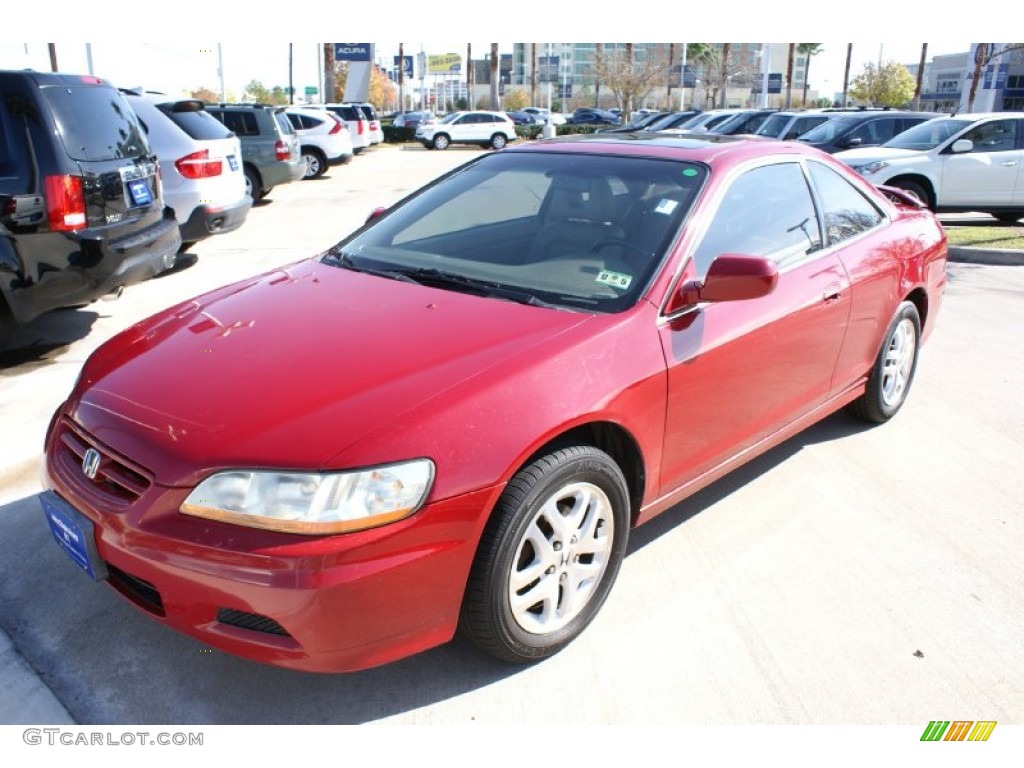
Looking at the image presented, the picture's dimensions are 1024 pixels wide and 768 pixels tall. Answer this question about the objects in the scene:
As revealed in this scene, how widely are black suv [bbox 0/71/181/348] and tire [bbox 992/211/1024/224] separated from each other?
38.4 feet

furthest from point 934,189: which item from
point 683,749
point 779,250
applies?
point 683,749

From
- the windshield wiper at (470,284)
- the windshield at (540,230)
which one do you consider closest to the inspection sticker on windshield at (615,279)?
the windshield at (540,230)

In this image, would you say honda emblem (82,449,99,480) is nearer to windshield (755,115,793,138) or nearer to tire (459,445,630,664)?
tire (459,445,630,664)

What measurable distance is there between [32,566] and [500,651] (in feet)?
6.21

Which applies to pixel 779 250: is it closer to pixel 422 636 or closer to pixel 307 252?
pixel 422 636

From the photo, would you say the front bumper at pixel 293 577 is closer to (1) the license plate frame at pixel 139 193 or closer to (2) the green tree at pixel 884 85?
(1) the license plate frame at pixel 139 193

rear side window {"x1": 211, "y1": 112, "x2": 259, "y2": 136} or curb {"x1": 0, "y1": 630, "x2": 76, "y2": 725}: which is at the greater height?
rear side window {"x1": 211, "y1": 112, "x2": 259, "y2": 136}

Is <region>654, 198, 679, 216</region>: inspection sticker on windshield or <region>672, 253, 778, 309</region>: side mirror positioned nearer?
<region>672, 253, 778, 309</region>: side mirror

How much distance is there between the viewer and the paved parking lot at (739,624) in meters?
2.58

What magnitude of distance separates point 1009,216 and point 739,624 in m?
12.0

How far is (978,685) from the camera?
269cm

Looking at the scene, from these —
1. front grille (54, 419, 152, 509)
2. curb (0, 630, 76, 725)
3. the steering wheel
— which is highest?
the steering wheel

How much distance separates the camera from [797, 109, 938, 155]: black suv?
552 inches

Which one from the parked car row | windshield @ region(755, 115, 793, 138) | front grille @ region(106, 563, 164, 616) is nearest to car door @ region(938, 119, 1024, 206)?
windshield @ region(755, 115, 793, 138)
